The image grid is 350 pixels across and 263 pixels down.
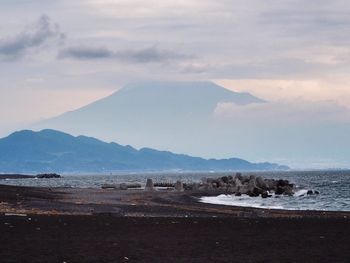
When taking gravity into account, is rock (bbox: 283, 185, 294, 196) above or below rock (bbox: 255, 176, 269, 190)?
below

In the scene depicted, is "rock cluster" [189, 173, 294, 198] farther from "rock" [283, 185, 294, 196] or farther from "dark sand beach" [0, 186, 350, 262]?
"dark sand beach" [0, 186, 350, 262]

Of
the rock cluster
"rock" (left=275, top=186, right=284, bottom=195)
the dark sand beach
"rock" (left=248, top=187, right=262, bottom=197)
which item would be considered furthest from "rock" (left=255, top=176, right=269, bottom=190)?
the dark sand beach

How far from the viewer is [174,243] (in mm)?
23047

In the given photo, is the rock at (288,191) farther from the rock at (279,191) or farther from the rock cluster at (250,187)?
the rock at (279,191)

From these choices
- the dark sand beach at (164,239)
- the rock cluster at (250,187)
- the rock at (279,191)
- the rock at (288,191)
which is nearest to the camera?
Answer: the dark sand beach at (164,239)

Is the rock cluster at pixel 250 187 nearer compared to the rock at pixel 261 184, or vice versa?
the rock cluster at pixel 250 187

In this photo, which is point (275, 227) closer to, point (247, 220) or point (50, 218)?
point (247, 220)

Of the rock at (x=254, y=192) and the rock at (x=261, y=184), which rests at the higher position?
the rock at (x=261, y=184)

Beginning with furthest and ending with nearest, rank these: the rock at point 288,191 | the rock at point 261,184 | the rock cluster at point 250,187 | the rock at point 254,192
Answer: the rock at point 261,184, the rock at point 288,191, the rock cluster at point 250,187, the rock at point 254,192

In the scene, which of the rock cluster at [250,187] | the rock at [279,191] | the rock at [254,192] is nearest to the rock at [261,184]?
the rock cluster at [250,187]

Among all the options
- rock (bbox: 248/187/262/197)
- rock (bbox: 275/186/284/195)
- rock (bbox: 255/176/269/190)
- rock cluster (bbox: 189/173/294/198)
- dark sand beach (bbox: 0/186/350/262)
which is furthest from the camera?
rock (bbox: 255/176/269/190)

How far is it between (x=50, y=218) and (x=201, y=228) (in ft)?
22.2

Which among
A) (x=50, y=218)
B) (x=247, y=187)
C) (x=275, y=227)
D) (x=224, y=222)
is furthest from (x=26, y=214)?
(x=247, y=187)

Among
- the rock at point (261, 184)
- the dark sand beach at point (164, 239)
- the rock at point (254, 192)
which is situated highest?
the rock at point (261, 184)
